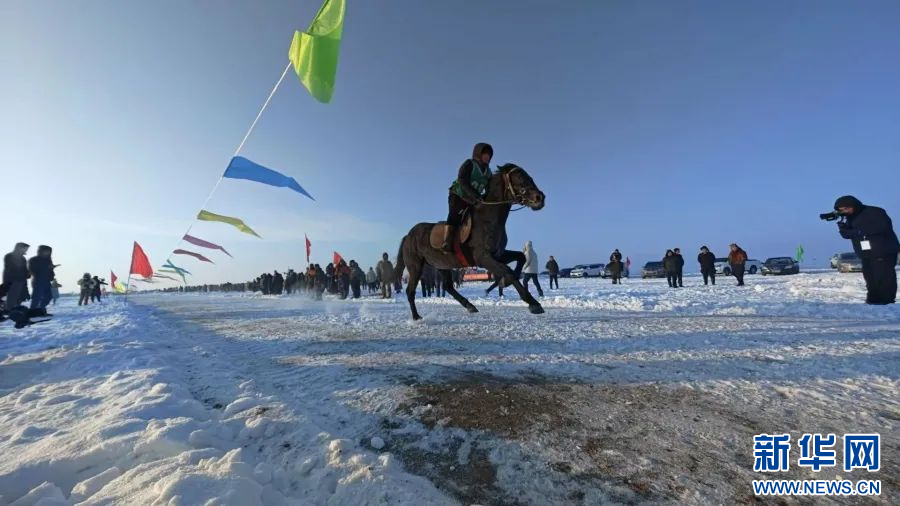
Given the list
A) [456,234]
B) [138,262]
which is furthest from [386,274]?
[138,262]

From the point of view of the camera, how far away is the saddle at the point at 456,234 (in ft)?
20.8

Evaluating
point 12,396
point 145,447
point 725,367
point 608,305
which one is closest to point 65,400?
point 12,396

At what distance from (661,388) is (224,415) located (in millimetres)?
3140

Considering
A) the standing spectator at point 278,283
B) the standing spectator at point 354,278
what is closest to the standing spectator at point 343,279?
the standing spectator at point 354,278

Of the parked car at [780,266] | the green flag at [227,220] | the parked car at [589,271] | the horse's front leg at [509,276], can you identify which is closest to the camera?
the horse's front leg at [509,276]

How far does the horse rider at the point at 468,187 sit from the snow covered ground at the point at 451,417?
2492mm

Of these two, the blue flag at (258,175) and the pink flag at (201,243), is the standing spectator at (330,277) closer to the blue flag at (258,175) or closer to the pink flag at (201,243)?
the pink flag at (201,243)

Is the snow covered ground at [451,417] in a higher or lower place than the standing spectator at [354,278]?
lower

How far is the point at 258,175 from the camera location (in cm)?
1227

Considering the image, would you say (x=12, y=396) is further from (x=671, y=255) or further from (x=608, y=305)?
(x=671, y=255)

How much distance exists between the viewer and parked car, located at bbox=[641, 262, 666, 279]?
126 ft

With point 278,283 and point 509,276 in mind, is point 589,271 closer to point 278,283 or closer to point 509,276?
point 278,283

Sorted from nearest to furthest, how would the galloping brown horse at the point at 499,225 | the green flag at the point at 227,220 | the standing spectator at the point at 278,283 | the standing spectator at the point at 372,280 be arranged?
the galloping brown horse at the point at 499,225 < the green flag at the point at 227,220 < the standing spectator at the point at 372,280 < the standing spectator at the point at 278,283

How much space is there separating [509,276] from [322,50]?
19.3ft
